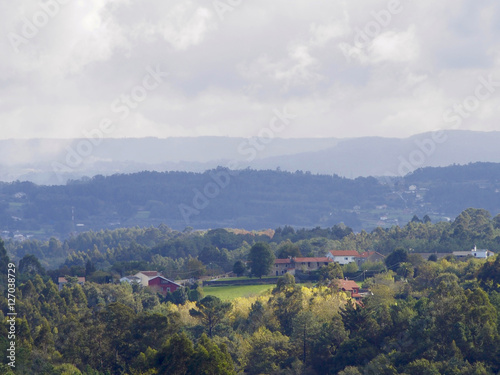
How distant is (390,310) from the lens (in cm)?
5247

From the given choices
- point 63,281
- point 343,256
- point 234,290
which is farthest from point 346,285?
point 63,281

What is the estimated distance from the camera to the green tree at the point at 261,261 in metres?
85.0

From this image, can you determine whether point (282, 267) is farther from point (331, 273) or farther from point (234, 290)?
point (331, 273)

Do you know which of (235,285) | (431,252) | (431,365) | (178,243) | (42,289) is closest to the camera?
(431,365)

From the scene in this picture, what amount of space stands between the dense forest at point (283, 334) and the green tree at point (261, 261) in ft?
54.6

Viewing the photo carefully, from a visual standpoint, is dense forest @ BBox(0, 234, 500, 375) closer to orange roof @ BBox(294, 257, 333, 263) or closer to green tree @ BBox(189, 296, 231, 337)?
green tree @ BBox(189, 296, 231, 337)

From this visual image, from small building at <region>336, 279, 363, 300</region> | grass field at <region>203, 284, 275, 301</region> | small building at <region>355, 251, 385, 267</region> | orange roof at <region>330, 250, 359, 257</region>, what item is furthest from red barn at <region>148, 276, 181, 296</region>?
orange roof at <region>330, 250, 359, 257</region>

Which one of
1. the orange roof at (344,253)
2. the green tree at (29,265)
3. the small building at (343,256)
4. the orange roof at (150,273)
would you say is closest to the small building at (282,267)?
the small building at (343,256)

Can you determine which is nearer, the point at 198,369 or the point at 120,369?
the point at 198,369

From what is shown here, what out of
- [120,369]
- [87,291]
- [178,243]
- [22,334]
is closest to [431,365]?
[120,369]

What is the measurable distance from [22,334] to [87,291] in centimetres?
2323

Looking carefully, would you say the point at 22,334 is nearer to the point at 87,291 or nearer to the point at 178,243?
the point at 87,291

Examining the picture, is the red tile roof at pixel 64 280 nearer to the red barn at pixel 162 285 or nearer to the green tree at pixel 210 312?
the red barn at pixel 162 285

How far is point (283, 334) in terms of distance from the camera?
5853 centimetres
